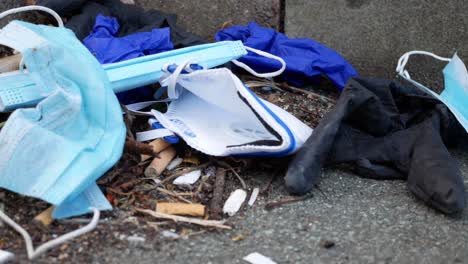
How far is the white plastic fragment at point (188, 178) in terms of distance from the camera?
1.87 m

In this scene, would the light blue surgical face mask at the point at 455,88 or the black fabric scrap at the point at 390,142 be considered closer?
the black fabric scrap at the point at 390,142

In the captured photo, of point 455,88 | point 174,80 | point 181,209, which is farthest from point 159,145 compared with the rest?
point 455,88

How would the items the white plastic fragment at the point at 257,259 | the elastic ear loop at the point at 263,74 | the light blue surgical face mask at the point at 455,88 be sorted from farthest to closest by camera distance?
the elastic ear loop at the point at 263,74 → the light blue surgical face mask at the point at 455,88 → the white plastic fragment at the point at 257,259

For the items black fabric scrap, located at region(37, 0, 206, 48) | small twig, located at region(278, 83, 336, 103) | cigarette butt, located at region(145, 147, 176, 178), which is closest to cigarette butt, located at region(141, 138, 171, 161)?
cigarette butt, located at region(145, 147, 176, 178)

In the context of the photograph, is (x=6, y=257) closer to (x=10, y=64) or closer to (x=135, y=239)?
(x=135, y=239)

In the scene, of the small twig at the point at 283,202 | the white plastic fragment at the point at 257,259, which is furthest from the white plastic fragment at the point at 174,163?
the white plastic fragment at the point at 257,259

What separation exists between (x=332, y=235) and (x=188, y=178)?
0.48 metres

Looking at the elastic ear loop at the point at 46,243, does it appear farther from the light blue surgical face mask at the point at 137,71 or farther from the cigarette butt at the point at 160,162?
the light blue surgical face mask at the point at 137,71

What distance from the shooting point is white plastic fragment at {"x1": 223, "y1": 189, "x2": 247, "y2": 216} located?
174cm

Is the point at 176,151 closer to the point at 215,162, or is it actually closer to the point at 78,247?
the point at 215,162

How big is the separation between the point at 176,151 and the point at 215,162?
0.14 m

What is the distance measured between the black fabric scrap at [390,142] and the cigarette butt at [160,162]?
15.3 inches

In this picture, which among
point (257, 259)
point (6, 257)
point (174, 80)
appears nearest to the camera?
point (6, 257)

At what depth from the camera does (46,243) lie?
4.83 feet
